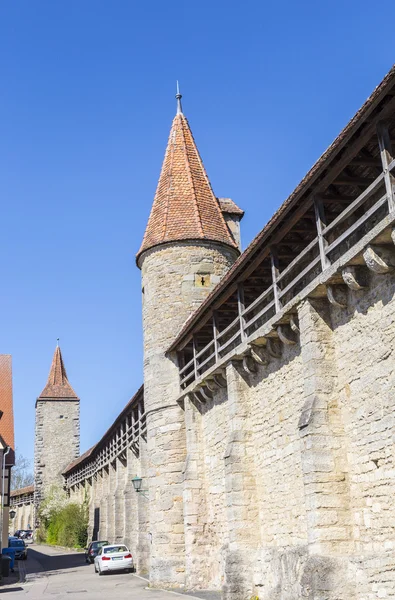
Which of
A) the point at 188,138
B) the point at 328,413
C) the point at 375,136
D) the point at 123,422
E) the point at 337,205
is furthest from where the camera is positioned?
the point at 123,422

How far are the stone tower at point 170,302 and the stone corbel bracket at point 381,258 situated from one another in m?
10.7

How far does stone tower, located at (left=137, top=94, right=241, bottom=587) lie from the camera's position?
60.6 feet

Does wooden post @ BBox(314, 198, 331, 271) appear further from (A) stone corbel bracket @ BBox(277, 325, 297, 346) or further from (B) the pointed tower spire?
(B) the pointed tower spire

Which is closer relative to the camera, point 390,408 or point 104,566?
point 390,408

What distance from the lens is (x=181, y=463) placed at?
18.6 m

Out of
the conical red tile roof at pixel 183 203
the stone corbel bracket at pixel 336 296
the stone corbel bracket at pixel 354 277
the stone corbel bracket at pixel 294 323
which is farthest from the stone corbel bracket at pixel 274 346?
the conical red tile roof at pixel 183 203

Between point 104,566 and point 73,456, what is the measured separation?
35.1 metres

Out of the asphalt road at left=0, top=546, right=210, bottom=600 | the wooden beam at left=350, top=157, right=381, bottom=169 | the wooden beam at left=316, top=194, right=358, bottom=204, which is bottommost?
the asphalt road at left=0, top=546, right=210, bottom=600

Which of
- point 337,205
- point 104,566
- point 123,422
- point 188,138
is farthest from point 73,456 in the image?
point 337,205

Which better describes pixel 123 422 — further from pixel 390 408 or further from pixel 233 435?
pixel 390 408

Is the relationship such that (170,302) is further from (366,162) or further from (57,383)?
(57,383)

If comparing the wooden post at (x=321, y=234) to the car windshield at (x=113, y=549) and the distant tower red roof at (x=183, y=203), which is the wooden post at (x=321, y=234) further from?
the car windshield at (x=113, y=549)

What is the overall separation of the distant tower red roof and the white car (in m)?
11.3

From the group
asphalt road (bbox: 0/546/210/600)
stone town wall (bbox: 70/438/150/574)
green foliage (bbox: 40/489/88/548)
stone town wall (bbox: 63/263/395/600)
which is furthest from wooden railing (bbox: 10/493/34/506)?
stone town wall (bbox: 63/263/395/600)
